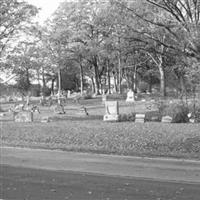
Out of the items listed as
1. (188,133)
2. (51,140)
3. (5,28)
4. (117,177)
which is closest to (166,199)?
(117,177)

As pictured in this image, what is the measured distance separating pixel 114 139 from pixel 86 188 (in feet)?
22.2

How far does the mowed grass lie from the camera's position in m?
13.1

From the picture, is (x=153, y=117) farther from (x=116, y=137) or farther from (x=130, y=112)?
(x=116, y=137)

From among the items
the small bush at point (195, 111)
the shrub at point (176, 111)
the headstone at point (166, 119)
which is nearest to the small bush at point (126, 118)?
the shrub at point (176, 111)

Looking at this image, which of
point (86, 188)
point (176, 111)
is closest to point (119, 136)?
point (176, 111)

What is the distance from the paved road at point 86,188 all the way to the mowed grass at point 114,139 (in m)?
3.51

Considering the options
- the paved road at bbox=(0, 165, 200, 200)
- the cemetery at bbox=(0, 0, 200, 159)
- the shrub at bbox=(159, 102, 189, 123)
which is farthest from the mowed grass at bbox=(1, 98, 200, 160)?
the paved road at bbox=(0, 165, 200, 200)

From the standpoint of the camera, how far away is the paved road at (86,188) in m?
7.40

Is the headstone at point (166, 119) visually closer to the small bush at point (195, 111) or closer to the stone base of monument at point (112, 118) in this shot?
the small bush at point (195, 111)

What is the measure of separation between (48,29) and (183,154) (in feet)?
148

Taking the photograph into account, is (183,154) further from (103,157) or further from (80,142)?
(80,142)

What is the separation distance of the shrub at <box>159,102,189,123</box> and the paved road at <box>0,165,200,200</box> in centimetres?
1001

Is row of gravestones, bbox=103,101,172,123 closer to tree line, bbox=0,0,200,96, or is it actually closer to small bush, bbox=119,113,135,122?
small bush, bbox=119,113,135,122

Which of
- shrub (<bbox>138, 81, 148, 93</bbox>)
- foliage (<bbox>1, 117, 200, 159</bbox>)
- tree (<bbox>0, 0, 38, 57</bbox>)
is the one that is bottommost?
foliage (<bbox>1, 117, 200, 159</bbox>)
